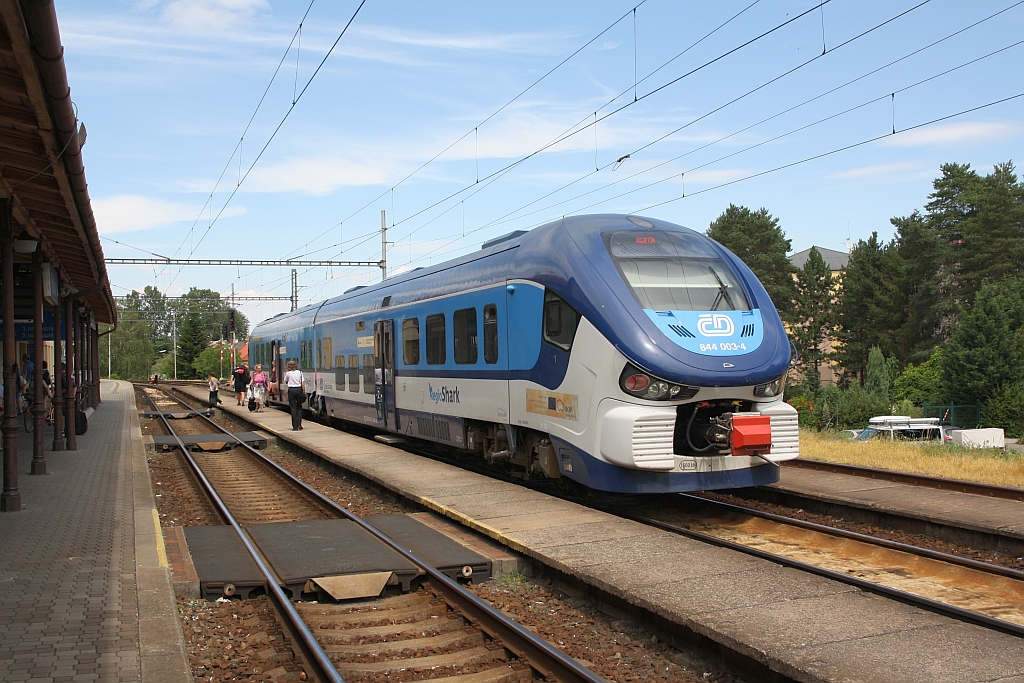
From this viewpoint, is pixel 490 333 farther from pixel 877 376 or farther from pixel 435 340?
pixel 877 376

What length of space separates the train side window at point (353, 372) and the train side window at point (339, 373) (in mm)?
594

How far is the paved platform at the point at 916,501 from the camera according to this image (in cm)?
823

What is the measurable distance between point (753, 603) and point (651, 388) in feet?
9.67

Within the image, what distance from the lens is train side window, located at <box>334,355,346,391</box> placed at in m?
20.5

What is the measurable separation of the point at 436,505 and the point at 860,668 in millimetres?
5833

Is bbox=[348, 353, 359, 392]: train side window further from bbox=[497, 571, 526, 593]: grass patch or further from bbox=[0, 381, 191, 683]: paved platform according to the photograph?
bbox=[497, 571, 526, 593]: grass patch

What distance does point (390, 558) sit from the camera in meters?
7.79

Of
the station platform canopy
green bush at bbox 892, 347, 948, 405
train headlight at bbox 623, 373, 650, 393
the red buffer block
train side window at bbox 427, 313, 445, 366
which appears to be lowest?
green bush at bbox 892, 347, 948, 405

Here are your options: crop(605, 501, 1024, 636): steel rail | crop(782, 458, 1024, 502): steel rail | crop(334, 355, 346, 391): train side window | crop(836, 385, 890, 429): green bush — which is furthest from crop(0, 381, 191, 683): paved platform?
crop(836, 385, 890, 429): green bush

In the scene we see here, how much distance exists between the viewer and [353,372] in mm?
19531

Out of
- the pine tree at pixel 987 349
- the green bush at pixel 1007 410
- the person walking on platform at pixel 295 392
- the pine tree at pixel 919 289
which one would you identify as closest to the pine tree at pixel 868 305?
the pine tree at pixel 919 289

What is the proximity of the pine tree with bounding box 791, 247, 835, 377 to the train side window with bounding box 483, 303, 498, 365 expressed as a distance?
64.5m

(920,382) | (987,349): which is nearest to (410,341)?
(987,349)

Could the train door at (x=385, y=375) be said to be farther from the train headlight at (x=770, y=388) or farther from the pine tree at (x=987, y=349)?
the pine tree at (x=987, y=349)
